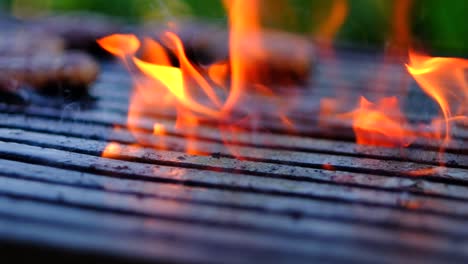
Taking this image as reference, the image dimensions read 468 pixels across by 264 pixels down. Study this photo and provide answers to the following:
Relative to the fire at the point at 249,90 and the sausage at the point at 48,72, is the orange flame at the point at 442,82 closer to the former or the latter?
the fire at the point at 249,90

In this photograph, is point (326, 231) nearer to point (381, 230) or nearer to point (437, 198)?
point (381, 230)

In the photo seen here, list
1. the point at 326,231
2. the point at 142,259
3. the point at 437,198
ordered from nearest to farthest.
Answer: the point at 142,259 → the point at 326,231 → the point at 437,198

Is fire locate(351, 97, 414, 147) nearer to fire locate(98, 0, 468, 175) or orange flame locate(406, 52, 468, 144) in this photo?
fire locate(98, 0, 468, 175)

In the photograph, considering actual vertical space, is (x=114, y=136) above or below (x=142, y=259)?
above

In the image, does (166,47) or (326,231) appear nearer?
(326,231)

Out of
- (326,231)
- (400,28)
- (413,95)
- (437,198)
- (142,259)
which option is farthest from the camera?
(400,28)

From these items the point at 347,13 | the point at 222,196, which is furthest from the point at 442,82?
the point at 347,13

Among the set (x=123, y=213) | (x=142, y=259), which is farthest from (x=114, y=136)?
(x=142, y=259)
